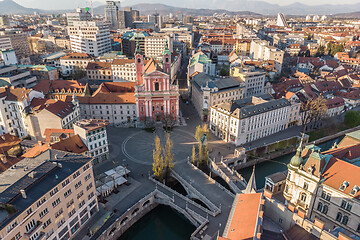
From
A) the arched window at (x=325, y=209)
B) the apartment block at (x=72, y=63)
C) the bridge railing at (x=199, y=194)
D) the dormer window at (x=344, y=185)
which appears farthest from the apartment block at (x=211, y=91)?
the apartment block at (x=72, y=63)

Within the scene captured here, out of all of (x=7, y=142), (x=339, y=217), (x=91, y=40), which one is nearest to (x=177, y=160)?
(x=339, y=217)

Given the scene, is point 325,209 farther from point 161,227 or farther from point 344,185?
point 161,227

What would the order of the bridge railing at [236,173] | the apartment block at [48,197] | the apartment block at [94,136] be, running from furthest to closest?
the apartment block at [94,136], the bridge railing at [236,173], the apartment block at [48,197]

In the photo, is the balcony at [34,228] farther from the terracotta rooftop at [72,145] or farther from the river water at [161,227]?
the terracotta rooftop at [72,145]

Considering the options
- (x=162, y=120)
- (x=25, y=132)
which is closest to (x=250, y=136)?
(x=162, y=120)

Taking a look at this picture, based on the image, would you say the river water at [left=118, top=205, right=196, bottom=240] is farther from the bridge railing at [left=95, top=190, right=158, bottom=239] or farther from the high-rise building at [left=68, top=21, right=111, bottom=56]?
the high-rise building at [left=68, top=21, right=111, bottom=56]

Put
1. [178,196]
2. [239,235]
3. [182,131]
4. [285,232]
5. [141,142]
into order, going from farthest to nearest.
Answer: [182,131], [141,142], [178,196], [285,232], [239,235]

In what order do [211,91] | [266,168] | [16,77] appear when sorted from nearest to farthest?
[266,168], [211,91], [16,77]

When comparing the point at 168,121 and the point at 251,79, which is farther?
the point at 251,79

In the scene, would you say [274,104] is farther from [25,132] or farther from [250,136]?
[25,132]
